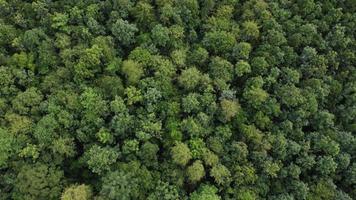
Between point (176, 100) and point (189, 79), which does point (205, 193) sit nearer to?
point (176, 100)

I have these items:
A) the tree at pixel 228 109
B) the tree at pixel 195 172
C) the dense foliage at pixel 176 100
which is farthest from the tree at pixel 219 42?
the tree at pixel 195 172

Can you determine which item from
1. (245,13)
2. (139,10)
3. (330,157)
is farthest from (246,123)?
(139,10)

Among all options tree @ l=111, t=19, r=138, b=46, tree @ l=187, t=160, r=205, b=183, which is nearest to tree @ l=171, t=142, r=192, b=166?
tree @ l=187, t=160, r=205, b=183

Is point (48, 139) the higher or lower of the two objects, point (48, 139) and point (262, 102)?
the lower

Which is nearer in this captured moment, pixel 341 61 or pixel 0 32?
pixel 0 32

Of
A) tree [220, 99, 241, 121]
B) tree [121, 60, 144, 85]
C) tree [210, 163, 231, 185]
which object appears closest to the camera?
tree [210, 163, 231, 185]

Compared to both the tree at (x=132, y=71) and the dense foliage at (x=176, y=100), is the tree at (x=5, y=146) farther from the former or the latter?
the tree at (x=132, y=71)

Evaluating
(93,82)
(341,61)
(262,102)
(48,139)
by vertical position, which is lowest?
(48,139)

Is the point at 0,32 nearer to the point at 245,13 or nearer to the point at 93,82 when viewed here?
the point at 93,82

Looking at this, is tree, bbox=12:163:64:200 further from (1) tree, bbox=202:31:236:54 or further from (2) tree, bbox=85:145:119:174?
(1) tree, bbox=202:31:236:54
